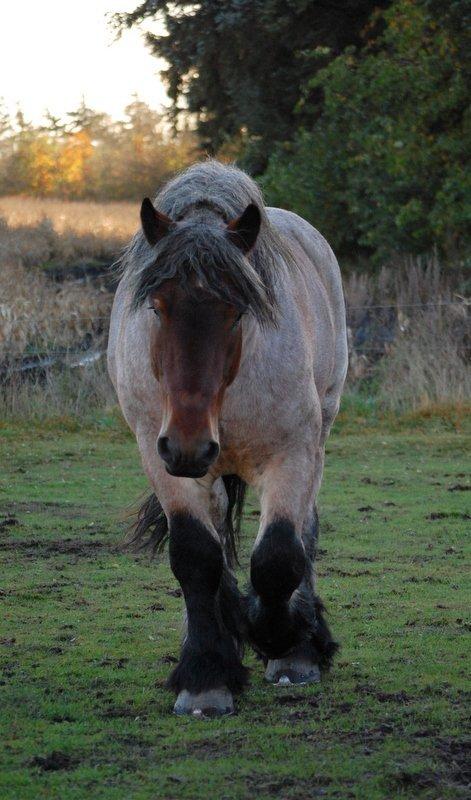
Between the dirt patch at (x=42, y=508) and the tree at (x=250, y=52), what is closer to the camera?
the dirt patch at (x=42, y=508)

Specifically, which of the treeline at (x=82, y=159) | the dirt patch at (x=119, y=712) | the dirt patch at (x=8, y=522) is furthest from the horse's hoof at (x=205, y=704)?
the treeline at (x=82, y=159)

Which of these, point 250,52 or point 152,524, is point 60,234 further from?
point 152,524

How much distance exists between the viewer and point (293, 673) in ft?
15.0

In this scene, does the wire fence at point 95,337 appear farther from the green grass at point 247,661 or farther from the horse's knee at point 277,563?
the horse's knee at point 277,563

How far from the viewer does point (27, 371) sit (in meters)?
13.8

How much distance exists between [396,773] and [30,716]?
1400 millimetres

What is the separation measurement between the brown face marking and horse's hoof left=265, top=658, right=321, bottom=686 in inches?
49.9

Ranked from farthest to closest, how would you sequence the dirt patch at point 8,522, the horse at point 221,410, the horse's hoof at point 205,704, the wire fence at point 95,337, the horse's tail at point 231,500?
the wire fence at point 95,337, the dirt patch at point 8,522, the horse's tail at point 231,500, the horse's hoof at point 205,704, the horse at point 221,410

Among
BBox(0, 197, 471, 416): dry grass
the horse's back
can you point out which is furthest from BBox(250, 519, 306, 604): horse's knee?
BBox(0, 197, 471, 416): dry grass

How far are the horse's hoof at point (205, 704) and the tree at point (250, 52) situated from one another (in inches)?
739

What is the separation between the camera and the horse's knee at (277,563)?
4191 mm

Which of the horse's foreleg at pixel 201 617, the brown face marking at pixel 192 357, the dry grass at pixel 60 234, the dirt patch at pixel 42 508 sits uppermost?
the brown face marking at pixel 192 357

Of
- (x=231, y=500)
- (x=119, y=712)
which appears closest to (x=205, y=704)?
(x=119, y=712)

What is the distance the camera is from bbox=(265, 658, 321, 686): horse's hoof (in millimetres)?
4570
